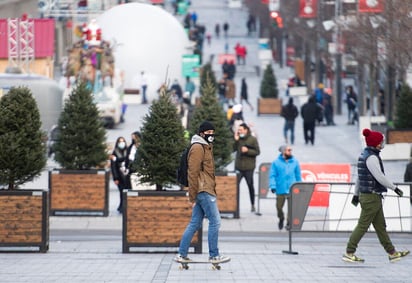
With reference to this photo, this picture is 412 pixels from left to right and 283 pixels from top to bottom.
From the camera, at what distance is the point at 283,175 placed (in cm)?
1964

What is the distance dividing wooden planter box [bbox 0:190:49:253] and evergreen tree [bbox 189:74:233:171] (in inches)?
262

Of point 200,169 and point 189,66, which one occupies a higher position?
point 189,66

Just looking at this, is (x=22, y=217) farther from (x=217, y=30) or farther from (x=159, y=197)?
(x=217, y=30)

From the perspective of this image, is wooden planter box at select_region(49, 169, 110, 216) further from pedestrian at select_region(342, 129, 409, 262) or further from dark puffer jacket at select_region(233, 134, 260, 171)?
pedestrian at select_region(342, 129, 409, 262)

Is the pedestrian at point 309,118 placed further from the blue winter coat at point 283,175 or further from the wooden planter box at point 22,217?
the wooden planter box at point 22,217

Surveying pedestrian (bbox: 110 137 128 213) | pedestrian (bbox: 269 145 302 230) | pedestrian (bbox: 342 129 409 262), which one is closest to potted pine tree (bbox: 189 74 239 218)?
pedestrian (bbox: 110 137 128 213)

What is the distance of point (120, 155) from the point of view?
23.3m

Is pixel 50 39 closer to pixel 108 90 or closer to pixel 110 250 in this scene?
pixel 108 90

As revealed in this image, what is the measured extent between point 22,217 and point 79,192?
225 inches

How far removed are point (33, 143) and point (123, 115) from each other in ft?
105

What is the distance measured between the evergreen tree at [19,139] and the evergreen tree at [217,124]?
6246 millimetres

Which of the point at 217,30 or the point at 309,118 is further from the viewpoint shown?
the point at 217,30

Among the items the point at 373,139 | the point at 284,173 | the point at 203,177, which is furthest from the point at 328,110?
the point at 203,177

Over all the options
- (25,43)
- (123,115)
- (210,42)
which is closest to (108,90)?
(123,115)
